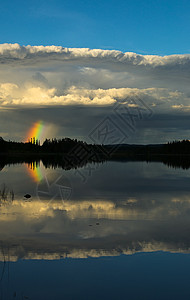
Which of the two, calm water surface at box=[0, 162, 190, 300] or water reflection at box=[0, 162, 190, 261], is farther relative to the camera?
water reflection at box=[0, 162, 190, 261]

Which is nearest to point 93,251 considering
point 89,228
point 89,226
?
point 89,228

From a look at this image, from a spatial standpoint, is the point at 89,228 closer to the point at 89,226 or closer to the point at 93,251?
the point at 89,226

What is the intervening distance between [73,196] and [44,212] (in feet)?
24.1

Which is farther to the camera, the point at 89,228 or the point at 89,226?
the point at 89,226

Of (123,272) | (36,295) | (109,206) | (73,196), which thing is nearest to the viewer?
(36,295)

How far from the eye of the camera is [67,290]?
855 cm

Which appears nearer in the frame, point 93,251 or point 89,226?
point 93,251

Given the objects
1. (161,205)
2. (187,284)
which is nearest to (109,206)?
(161,205)

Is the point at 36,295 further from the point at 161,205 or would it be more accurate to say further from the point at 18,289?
the point at 161,205

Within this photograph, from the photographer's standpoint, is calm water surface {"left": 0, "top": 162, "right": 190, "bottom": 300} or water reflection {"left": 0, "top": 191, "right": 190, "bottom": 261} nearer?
calm water surface {"left": 0, "top": 162, "right": 190, "bottom": 300}

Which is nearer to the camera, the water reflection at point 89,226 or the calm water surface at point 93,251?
the calm water surface at point 93,251

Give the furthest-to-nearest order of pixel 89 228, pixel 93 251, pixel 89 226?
pixel 89 226 < pixel 89 228 < pixel 93 251

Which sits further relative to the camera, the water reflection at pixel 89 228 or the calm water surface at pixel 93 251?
the water reflection at pixel 89 228

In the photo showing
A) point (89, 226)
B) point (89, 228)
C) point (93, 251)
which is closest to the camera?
point (93, 251)
